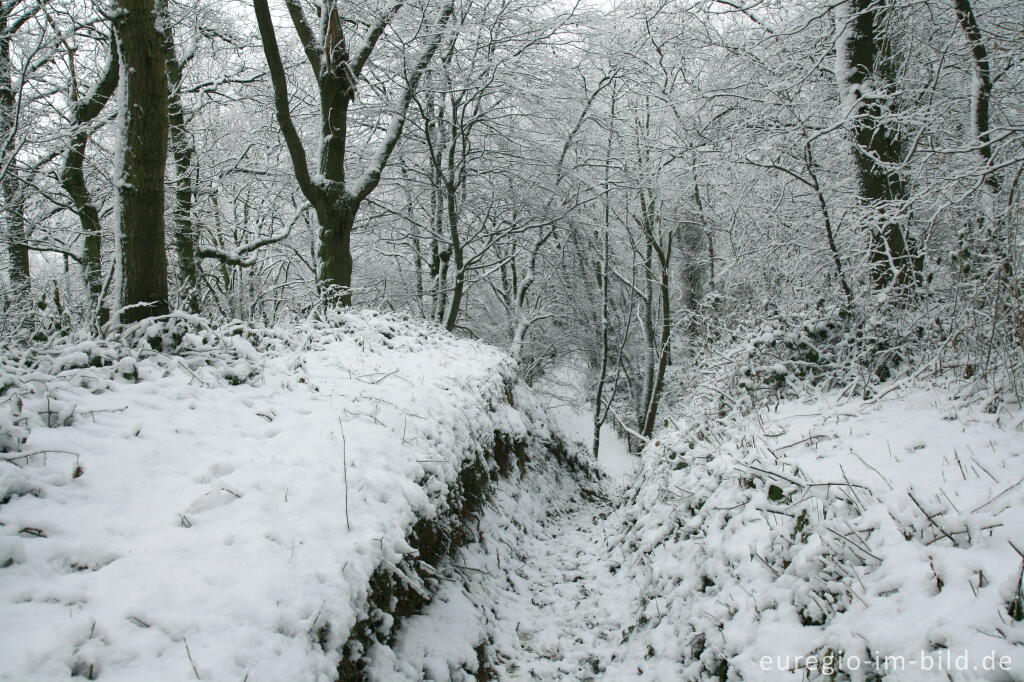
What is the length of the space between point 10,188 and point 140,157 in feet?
26.0

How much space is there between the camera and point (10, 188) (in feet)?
31.7

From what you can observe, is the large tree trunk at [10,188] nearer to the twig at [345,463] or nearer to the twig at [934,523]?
the twig at [345,463]

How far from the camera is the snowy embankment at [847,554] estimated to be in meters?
2.24

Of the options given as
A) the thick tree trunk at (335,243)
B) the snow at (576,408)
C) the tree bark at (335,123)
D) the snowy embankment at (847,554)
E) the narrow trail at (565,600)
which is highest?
the tree bark at (335,123)

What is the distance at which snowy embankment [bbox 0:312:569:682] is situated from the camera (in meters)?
2.05

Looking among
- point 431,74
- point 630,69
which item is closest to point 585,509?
point 431,74

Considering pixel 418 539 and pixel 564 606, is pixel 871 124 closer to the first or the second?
pixel 564 606

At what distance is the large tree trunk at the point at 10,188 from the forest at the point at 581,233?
66 millimetres

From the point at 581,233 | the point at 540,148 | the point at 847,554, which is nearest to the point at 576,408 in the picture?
the point at 581,233

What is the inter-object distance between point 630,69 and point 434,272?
292 inches

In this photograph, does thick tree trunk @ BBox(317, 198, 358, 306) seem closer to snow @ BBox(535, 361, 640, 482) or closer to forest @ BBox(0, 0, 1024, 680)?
forest @ BBox(0, 0, 1024, 680)

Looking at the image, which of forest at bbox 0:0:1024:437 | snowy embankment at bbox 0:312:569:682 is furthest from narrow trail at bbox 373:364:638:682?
forest at bbox 0:0:1024:437

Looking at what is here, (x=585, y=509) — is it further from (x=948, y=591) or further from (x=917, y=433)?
(x=948, y=591)

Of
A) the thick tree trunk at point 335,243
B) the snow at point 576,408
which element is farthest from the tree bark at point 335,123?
the snow at point 576,408
